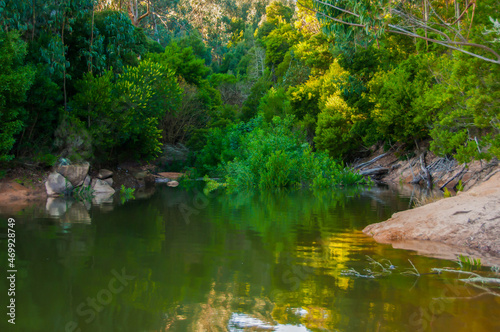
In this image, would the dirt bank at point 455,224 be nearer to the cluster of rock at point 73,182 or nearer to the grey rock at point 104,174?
the cluster of rock at point 73,182

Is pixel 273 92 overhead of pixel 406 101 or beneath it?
overhead

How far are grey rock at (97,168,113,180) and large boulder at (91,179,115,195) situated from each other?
104cm

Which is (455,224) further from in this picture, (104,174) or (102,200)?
(104,174)

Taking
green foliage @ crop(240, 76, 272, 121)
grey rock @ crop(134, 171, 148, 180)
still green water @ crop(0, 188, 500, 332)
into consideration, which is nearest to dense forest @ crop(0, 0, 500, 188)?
grey rock @ crop(134, 171, 148, 180)

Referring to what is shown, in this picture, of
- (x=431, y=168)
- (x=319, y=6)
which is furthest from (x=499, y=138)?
(x=431, y=168)

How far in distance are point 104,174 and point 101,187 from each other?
2.21m

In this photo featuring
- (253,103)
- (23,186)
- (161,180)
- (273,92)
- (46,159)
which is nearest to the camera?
(23,186)

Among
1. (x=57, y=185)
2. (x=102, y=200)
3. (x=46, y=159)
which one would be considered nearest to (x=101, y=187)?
(x=57, y=185)

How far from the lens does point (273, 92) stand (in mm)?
40719

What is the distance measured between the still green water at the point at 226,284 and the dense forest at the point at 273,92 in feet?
20.0

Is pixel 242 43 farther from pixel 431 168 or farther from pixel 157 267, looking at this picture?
pixel 157 267

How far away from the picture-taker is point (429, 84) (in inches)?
1091

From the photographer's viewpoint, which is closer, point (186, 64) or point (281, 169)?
point (281, 169)

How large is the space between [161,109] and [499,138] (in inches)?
734
